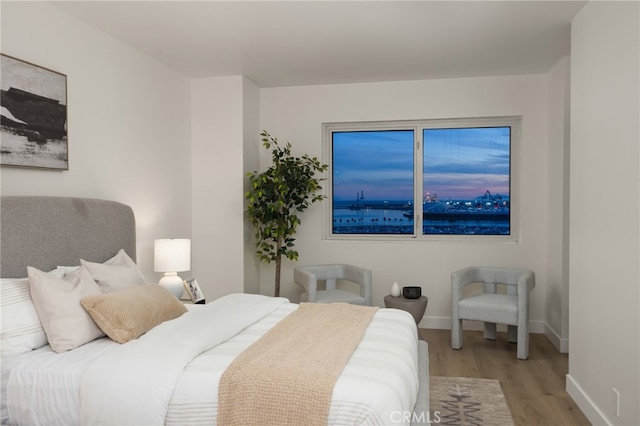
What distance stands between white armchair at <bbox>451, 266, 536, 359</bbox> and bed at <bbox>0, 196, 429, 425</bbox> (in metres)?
1.41

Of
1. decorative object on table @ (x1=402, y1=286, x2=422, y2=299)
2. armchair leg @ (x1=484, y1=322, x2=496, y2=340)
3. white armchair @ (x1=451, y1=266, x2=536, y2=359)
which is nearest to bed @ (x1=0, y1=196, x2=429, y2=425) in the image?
decorative object on table @ (x1=402, y1=286, x2=422, y2=299)

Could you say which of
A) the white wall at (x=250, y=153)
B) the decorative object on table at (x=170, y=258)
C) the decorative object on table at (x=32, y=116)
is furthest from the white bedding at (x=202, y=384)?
the white wall at (x=250, y=153)

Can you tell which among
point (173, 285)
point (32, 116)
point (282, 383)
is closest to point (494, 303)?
point (173, 285)

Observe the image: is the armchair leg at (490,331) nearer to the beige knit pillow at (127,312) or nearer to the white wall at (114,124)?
the white wall at (114,124)

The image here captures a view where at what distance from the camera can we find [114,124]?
12.9 ft

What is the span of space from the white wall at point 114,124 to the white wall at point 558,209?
353 cm

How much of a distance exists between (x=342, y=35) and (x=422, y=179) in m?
2.12

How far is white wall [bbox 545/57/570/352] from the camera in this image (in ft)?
15.0

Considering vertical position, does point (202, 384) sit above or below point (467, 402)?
above

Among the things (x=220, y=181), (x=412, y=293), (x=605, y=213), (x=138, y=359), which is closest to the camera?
(x=138, y=359)

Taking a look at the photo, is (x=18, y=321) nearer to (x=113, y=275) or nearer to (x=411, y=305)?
(x=113, y=275)

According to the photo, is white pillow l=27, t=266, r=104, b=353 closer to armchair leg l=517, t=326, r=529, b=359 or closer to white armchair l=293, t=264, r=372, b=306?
white armchair l=293, t=264, r=372, b=306

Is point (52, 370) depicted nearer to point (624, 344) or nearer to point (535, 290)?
point (624, 344)

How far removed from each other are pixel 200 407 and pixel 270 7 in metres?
2.47
